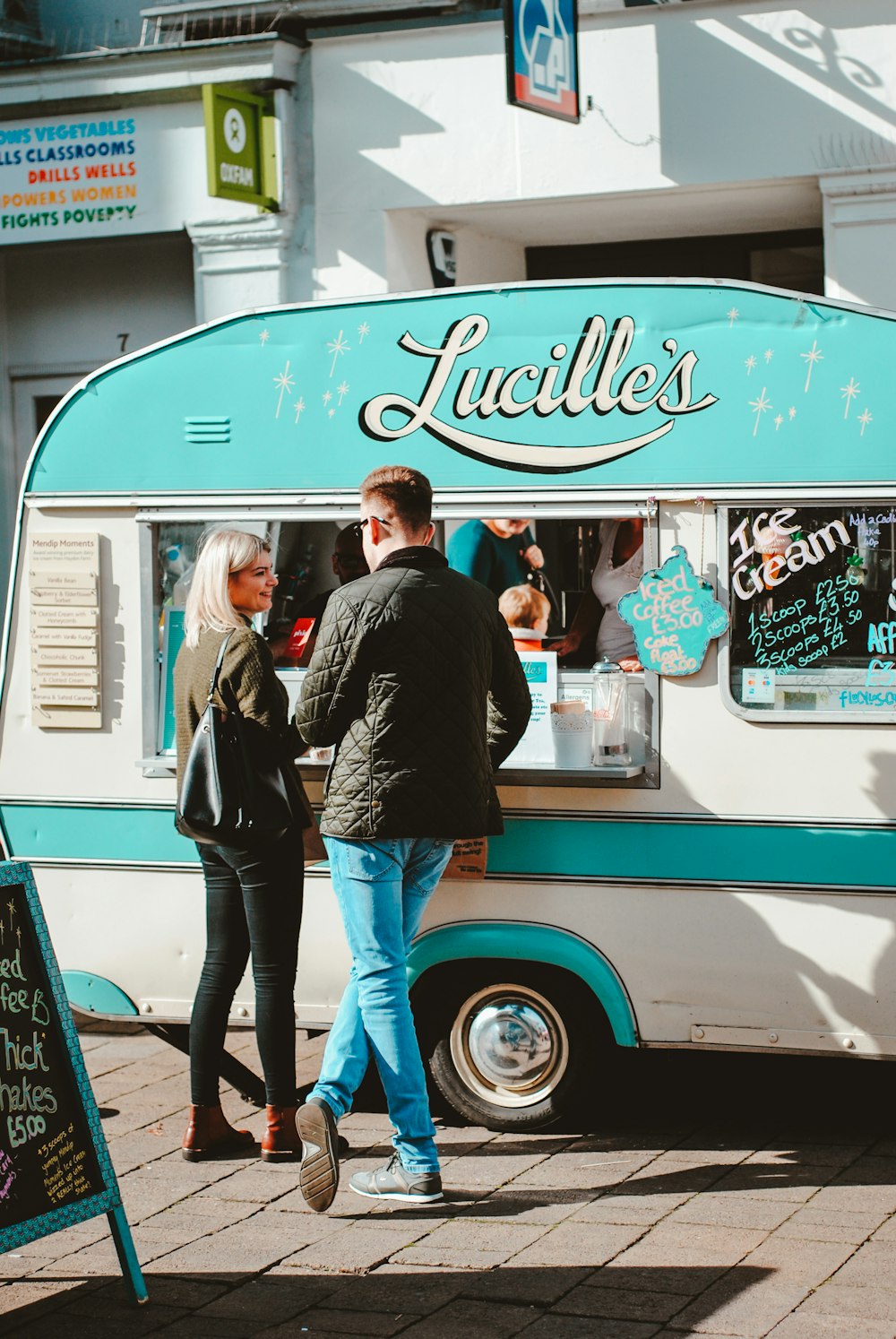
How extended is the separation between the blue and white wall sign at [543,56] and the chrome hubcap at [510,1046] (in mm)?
4966

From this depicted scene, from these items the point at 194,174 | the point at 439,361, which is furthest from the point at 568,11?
the point at 439,361

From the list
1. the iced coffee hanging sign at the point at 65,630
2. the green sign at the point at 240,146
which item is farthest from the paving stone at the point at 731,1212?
the green sign at the point at 240,146

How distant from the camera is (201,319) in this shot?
33.3 feet

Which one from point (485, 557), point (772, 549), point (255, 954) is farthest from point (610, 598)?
point (255, 954)

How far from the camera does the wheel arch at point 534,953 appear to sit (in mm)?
5344

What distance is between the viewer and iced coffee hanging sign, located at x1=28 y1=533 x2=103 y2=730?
19.3 ft

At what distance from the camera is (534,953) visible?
5.38 meters

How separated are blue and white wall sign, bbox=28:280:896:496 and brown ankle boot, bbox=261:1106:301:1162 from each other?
2.04 meters

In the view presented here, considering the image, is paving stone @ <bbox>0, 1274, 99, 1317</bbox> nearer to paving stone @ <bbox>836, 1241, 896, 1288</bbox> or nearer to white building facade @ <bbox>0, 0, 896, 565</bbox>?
paving stone @ <bbox>836, 1241, 896, 1288</bbox>

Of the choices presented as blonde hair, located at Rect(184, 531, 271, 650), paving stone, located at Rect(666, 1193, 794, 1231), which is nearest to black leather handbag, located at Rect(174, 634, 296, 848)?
blonde hair, located at Rect(184, 531, 271, 650)

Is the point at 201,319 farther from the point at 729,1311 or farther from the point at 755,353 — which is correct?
the point at 729,1311

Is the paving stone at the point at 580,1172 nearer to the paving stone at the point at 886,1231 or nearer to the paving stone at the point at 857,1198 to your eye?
the paving stone at the point at 857,1198

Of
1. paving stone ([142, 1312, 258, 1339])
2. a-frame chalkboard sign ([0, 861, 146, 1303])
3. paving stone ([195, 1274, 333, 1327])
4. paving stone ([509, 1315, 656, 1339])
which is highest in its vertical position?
a-frame chalkboard sign ([0, 861, 146, 1303])

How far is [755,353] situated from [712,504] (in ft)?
1.60
